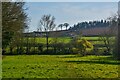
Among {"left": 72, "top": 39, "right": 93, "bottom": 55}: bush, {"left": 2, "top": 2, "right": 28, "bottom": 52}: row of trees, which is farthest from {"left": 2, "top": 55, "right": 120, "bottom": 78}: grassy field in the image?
{"left": 72, "top": 39, "right": 93, "bottom": 55}: bush

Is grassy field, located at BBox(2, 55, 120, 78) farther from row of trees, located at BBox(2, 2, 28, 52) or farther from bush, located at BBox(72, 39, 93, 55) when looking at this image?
bush, located at BBox(72, 39, 93, 55)

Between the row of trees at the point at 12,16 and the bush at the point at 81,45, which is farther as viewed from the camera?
the bush at the point at 81,45

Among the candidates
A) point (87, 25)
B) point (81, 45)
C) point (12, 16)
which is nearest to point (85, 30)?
point (87, 25)

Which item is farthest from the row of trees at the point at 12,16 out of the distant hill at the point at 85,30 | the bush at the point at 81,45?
the distant hill at the point at 85,30

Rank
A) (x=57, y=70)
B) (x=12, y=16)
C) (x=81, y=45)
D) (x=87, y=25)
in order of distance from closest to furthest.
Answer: (x=57, y=70) → (x=12, y=16) → (x=81, y=45) → (x=87, y=25)

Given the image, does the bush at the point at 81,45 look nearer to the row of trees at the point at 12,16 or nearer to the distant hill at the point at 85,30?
the distant hill at the point at 85,30

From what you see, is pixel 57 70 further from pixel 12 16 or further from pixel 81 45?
pixel 81 45

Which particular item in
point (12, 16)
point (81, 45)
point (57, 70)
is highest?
point (12, 16)

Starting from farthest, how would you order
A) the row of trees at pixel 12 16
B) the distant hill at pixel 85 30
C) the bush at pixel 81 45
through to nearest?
the distant hill at pixel 85 30 < the bush at pixel 81 45 < the row of trees at pixel 12 16

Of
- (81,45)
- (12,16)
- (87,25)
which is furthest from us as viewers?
(87,25)

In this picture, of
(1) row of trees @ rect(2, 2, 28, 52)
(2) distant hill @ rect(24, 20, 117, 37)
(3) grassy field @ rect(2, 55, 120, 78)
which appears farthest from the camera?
(2) distant hill @ rect(24, 20, 117, 37)

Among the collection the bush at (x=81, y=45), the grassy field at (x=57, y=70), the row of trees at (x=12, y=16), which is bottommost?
the grassy field at (x=57, y=70)

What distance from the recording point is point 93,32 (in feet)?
287

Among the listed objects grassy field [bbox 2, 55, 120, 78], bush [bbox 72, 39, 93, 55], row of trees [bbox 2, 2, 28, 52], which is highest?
row of trees [bbox 2, 2, 28, 52]
